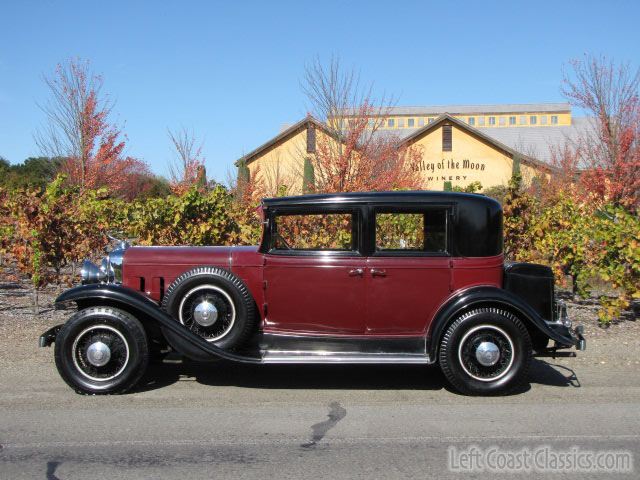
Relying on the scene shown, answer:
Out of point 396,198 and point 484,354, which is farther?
point 396,198

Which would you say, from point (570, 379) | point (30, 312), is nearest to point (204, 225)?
point (30, 312)

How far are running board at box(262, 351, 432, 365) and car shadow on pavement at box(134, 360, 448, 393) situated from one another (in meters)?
0.41

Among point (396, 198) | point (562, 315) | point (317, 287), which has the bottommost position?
point (562, 315)

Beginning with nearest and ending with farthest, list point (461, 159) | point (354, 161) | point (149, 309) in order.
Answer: point (149, 309)
point (354, 161)
point (461, 159)

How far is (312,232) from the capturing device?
20.7 feet

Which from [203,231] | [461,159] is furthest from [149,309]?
[461,159]

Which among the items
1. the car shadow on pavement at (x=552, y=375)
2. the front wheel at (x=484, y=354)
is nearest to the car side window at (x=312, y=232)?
the front wheel at (x=484, y=354)

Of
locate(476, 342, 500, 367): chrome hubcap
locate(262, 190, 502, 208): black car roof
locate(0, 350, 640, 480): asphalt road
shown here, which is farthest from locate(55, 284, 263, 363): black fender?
locate(476, 342, 500, 367): chrome hubcap

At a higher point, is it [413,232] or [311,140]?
[311,140]

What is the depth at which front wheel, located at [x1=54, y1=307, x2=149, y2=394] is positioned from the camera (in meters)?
5.04

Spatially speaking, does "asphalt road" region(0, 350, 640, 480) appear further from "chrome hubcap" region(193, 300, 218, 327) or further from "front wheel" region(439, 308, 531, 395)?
"chrome hubcap" region(193, 300, 218, 327)

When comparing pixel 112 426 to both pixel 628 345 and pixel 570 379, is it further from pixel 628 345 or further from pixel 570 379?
pixel 628 345

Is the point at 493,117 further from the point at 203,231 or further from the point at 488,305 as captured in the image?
the point at 488,305

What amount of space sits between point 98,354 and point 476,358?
3446 millimetres
